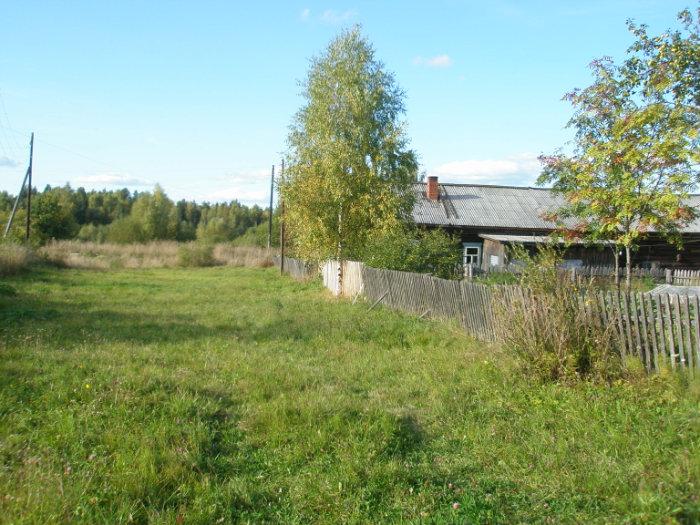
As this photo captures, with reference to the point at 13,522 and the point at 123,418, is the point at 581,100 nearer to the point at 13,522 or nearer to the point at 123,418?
the point at 123,418

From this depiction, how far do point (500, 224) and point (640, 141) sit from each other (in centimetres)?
1986

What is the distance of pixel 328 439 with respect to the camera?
4902mm

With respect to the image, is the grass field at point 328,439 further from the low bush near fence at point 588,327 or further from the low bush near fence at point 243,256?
the low bush near fence at point 243,256

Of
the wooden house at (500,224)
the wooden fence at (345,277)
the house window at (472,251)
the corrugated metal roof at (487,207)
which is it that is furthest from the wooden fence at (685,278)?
the wooden fence at (345,277)

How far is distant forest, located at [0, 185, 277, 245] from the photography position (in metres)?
46.4

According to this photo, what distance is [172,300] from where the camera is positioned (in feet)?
53.0

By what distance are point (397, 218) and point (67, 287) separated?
470 inches

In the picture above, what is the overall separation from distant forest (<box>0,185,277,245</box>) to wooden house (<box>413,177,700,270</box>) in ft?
73.9

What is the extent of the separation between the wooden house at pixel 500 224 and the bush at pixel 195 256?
60.3 feet

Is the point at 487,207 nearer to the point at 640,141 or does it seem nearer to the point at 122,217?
the point at 640,141

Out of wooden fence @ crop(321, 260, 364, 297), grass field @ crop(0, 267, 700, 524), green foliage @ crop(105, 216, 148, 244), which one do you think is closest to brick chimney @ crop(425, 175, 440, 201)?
wooden fence @ crop(321, 260, 364, 297)

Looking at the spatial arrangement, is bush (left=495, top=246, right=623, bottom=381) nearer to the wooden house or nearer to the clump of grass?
the wooden house

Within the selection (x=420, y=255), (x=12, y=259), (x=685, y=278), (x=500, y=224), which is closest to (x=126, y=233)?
(x=12, y=259)

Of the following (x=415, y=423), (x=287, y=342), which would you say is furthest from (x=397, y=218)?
(x=415, y=423)
